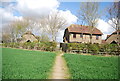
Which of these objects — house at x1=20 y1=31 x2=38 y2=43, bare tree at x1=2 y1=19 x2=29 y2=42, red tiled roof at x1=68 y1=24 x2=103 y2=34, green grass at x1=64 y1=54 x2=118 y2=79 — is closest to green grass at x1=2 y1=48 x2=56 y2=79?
green grass at x1=64 y1=54 x2=118 y2=79

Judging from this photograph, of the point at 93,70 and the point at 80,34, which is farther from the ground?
the point at 80,34

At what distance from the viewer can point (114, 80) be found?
4.58 meters

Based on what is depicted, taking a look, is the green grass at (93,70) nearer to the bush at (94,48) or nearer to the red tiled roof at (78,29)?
the bush at (94,48)

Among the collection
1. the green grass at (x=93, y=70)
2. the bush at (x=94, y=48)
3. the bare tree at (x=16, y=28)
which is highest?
the bare tree at (x=16, y=28)

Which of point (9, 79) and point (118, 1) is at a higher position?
point (118, 1)

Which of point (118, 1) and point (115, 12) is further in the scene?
point (115, 12)

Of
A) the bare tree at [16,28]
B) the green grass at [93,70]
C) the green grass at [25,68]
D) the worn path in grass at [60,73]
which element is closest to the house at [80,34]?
the bare tree at [16,28]

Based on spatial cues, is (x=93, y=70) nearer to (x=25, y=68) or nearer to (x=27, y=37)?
(x=25, y=68)

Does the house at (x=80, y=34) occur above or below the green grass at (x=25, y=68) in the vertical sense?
above

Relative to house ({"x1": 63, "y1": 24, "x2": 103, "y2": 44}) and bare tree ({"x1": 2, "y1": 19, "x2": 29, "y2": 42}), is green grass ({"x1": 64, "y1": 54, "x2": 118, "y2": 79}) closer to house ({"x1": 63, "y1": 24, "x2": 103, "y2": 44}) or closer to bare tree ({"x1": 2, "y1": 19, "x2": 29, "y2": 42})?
house ({"x1": 63, "y1": 24, "x2": 103, "y2": 44})

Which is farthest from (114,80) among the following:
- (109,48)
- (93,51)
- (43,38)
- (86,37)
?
(43,38)

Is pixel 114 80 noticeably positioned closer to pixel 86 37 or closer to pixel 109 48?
pixel 109 48

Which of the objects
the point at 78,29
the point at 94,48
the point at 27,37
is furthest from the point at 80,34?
the point at 27,37

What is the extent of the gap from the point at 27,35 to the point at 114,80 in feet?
128
